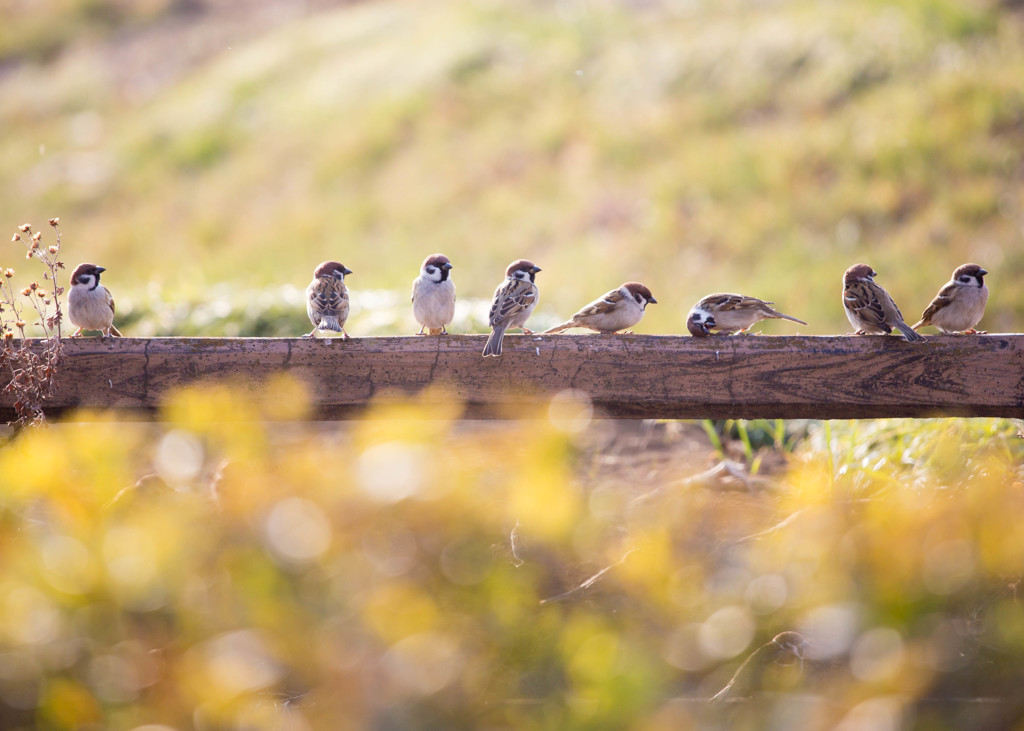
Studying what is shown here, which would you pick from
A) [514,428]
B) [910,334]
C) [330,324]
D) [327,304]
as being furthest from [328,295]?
[514,428]

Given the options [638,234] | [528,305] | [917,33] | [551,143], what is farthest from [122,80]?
[528,305]

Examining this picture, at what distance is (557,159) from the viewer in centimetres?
1745

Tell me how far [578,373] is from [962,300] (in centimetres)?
193

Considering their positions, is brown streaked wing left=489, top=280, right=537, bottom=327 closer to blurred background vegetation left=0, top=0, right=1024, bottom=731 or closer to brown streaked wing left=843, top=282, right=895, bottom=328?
blurred background vegetation left=0, top=0, right=1024, bottom=731

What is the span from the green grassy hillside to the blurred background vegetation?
81mm

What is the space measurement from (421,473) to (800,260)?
467 inches

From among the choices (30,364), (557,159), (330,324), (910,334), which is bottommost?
(30,364)

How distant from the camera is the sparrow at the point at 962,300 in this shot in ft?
12.9

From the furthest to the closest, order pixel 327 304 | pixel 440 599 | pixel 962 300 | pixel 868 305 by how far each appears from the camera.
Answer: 1. pixel 327 304
2. pixel 962 300
3. pixel 868 305
4. pixel 440 599

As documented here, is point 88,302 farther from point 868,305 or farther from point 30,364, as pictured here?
point 868,305

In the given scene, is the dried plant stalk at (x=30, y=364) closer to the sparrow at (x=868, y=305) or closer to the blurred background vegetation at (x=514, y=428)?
the blurred background vegetation at (x=514, y=428)

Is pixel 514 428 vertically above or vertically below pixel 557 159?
below

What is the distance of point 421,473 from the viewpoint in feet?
4.52

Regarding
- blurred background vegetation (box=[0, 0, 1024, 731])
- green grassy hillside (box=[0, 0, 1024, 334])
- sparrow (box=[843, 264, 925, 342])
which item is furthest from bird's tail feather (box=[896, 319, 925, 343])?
green grassy hillside (box=[0, 0, 1024, 334])
